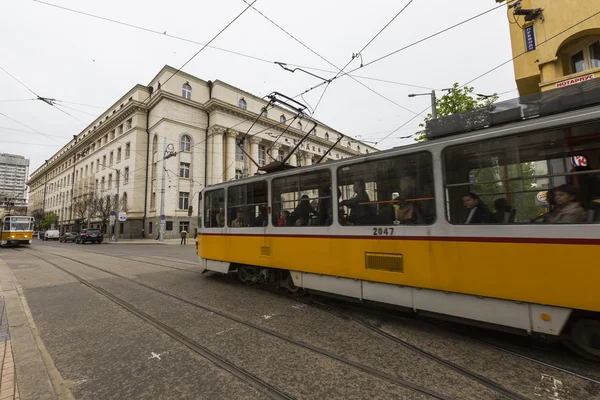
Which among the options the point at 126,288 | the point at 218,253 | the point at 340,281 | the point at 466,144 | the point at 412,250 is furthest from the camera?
the point at 218,253

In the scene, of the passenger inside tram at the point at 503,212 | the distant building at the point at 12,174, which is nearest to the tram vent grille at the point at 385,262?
the passenger inside tram at the point at 503,212

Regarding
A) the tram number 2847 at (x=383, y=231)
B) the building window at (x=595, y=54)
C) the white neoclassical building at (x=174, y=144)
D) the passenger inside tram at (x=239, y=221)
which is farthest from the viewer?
the white neoclassical building at (x=174, y=144)

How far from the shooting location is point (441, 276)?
3.82 metres

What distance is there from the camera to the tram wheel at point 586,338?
9.87ft

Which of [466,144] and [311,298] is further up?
[466,144]

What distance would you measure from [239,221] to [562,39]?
12.2m

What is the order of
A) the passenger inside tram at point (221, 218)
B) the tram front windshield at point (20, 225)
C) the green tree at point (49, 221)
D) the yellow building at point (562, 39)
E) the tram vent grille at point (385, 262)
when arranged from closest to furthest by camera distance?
the tram vent grille at point (385, 262) → the passenger inside tram at point (221, 218) → the yellow building at point (562, 39) → the tram front windshield at point (20, 225) → the green tree at point (49, 221)

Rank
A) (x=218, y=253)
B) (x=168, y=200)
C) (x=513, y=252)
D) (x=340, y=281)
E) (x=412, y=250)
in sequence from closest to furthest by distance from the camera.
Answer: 1. (x=513, y=252)
2. (x=412, y=250)
3. (x=340, y=281)
4. (x=218, y=253)
5. (x=168, y=200)

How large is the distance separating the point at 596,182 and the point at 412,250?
202cm

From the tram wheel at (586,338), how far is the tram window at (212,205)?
676 cm

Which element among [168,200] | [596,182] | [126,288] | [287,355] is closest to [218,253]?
[126,288]

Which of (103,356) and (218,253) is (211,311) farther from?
(218,253)

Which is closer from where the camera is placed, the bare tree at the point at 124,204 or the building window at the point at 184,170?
the building window at the point at 184,170

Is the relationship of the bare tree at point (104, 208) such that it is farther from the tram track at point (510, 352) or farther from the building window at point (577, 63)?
the building window at point (577, 63)
